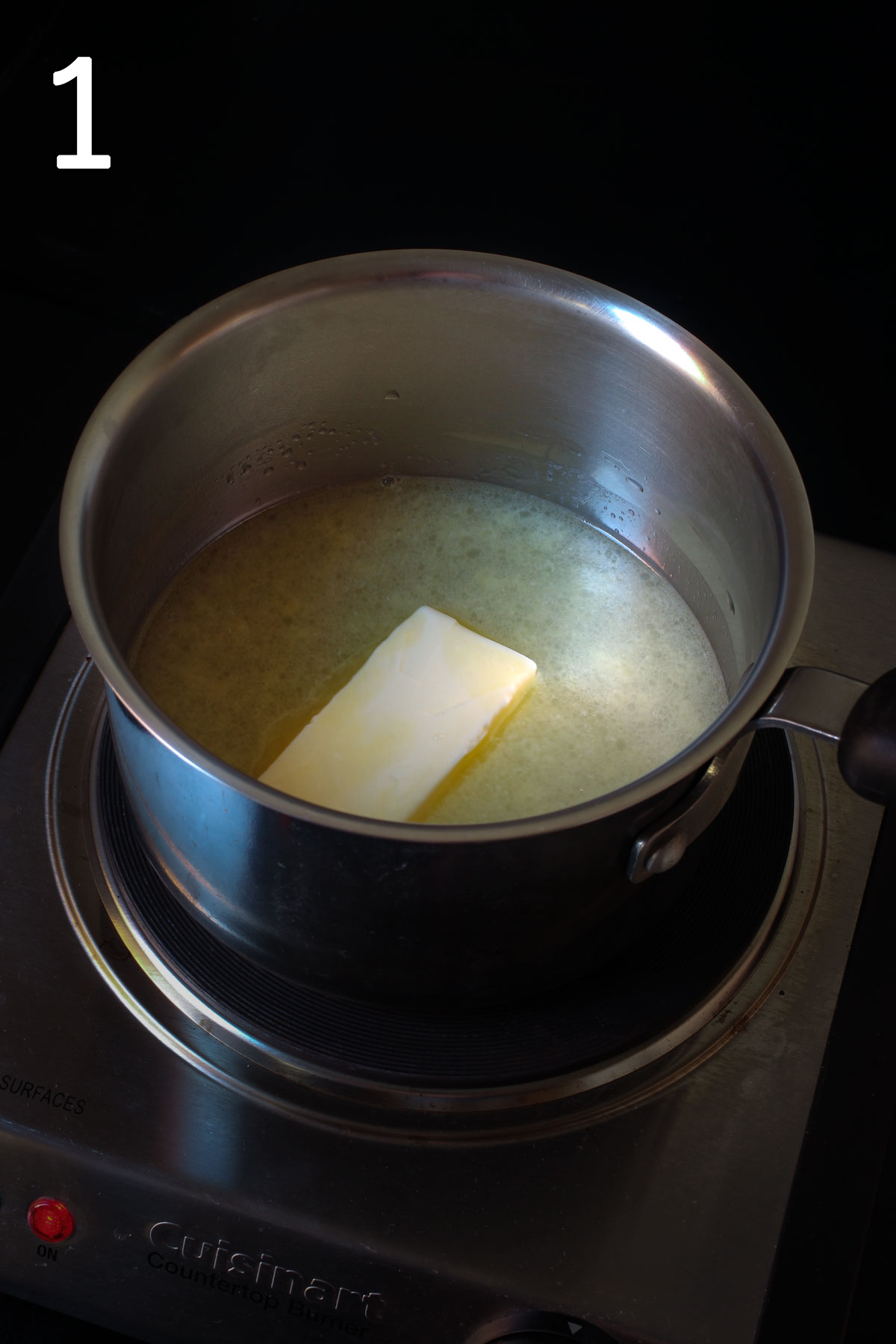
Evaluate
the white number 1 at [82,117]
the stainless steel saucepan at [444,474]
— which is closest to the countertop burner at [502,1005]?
the stainless steel saucepan at [444,474]

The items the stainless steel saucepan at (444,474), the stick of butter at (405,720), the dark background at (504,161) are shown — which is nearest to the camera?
the stainless steel saucepan at (444,474)

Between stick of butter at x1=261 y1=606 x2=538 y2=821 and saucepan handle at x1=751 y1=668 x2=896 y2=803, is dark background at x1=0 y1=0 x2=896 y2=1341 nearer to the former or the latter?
stick of butter at x1=261 y1=606 x2=538 y2=821

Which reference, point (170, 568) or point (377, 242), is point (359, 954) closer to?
point (170, 568)

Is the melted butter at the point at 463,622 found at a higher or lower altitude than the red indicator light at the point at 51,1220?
higher

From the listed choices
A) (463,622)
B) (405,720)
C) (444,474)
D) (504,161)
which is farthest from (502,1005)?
(504,161)

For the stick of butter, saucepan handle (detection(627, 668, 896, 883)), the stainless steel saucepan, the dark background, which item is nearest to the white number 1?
the dark background

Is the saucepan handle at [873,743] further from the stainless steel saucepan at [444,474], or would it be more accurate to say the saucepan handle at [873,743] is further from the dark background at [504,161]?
the dark background at [504,161]
